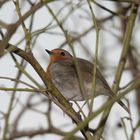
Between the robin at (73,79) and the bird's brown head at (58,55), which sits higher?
the bird's brown head at (58,55)

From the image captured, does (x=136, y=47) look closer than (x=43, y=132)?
No

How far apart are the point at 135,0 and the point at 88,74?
44.2 inches

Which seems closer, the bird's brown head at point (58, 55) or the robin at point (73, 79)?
the robin at point (73, 79)

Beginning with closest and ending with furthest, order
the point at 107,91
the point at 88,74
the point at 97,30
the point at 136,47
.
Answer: the point at 97,30 → the point at 107,91 → the point at 88,74 → the point at 136,47

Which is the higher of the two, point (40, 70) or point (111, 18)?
point (111, 18)

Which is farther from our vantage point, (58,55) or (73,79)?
(58,55)

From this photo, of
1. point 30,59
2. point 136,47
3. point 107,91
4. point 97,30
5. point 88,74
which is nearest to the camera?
point 30,59

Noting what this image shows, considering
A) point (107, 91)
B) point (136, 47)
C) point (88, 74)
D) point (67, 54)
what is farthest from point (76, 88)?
point (136, 47)

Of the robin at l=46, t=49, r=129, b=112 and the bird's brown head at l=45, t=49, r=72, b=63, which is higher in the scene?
the bird's brown head at l=45, t=49, r=72, b=63

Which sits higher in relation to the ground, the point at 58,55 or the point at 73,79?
the point at 58,55

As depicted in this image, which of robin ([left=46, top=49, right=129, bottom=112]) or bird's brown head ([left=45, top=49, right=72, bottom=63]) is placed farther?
bird's brown head ([left=45, top=49, right=72, bottom=63])

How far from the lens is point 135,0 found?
3.30 meters

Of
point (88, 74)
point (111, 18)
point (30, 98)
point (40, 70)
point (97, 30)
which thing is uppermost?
point (111, 18)

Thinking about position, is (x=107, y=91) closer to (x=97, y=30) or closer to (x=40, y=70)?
(x=97, y=30)
